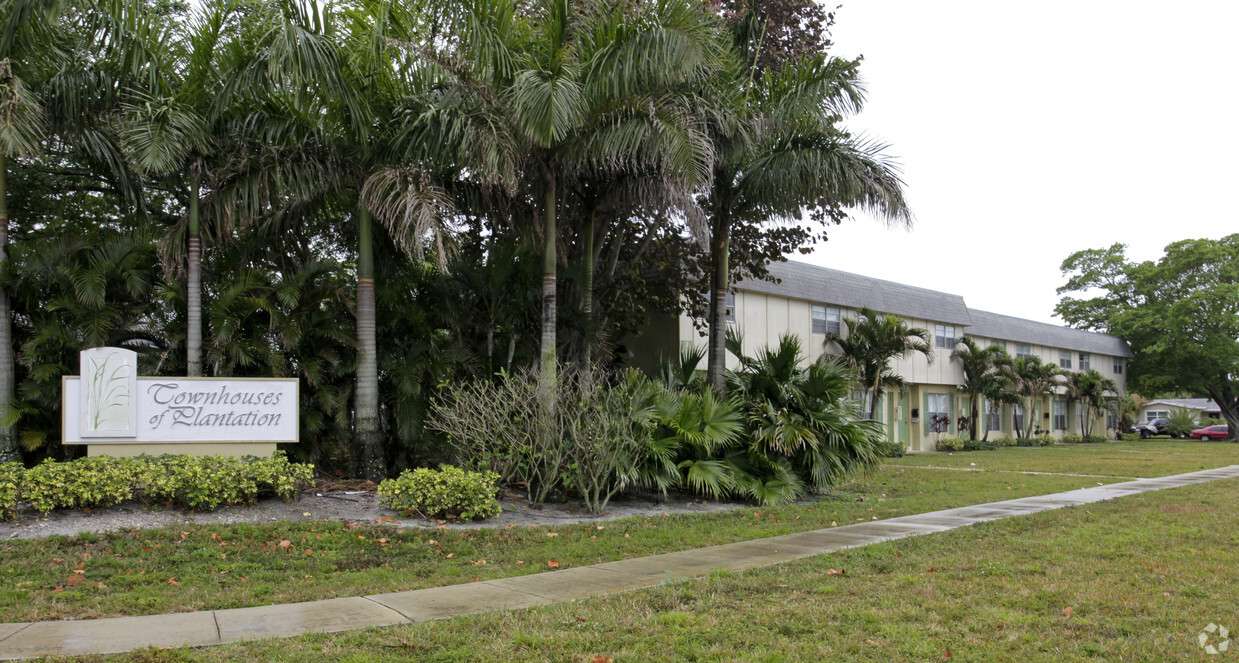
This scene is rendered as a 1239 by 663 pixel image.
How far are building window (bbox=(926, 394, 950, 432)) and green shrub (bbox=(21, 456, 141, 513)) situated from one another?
29.6 m

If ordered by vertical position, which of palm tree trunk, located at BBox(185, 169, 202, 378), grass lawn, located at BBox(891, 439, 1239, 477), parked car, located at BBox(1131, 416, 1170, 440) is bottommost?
parked car, located at BBox(1131, 416, 1170, 440)

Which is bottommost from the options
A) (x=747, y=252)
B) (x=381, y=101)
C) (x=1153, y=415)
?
(x=1153, y=415)

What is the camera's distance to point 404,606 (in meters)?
6.83

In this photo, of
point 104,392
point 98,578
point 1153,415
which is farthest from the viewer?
point 1153,415

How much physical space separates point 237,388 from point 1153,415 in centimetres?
8019

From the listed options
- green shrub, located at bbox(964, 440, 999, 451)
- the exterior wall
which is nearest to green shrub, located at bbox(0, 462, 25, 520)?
the exterior wall

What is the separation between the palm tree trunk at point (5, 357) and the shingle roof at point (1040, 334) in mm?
33820

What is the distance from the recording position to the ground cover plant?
708cm

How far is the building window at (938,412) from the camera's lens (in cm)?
3397

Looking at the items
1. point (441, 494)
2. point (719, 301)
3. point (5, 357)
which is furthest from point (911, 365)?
point (5, 357)

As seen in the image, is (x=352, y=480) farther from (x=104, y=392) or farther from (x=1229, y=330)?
(x=1229, y=330)

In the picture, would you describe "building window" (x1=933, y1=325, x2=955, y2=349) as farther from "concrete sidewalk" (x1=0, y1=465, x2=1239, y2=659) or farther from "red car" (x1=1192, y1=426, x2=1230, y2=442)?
"red car" (x1=1192, y1=426, x2=1230, y2=442)

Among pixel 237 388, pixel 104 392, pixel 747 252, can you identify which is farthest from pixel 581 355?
pixel 104 392

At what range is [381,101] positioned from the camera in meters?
13.2
